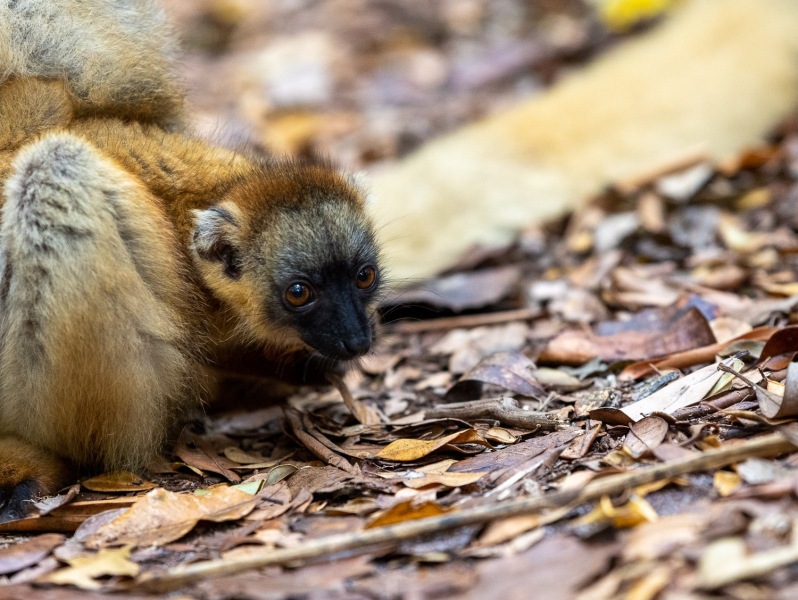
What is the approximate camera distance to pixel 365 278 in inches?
214

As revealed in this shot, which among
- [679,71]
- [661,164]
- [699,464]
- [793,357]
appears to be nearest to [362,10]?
[679,71]

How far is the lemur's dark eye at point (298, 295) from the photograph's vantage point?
5.18 meters

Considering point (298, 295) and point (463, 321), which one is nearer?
point (298, 295)

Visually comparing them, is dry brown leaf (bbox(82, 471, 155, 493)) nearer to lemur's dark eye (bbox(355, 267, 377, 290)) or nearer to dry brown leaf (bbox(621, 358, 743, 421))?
lemur's dark eye (bbox(355, 267, 377, 290))

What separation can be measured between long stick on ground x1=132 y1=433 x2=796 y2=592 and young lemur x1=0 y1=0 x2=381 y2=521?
4.23ft

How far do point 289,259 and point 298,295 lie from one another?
208 millimetres

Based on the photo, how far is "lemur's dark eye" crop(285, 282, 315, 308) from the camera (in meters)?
5.18

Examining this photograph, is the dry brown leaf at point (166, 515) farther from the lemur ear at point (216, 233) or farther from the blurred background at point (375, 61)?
the blurred background at point (375, 61)

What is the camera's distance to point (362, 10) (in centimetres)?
1328

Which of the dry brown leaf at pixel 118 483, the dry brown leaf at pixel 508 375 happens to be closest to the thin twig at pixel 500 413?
the dry brown leaf at pixel 508 375

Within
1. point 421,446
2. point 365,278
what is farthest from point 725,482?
point 365,278

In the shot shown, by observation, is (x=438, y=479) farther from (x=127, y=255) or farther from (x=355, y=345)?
(x=127, y=255)

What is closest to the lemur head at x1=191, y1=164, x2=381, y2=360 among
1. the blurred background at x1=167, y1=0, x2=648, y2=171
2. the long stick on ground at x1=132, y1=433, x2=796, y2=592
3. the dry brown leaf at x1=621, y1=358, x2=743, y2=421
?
the dry brown leaf at x1=621, y1=358, x2=743, y2=421

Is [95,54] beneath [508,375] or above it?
above
